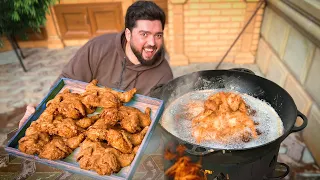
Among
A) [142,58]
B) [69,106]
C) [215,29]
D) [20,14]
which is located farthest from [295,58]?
[20,14]

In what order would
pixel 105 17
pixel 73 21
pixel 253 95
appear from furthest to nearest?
pixel 73 21, pixel 105 17, pixel 253 95

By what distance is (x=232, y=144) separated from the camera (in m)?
2.14

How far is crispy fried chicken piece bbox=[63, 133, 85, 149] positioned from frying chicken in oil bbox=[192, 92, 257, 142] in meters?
0.96

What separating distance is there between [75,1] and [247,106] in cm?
600

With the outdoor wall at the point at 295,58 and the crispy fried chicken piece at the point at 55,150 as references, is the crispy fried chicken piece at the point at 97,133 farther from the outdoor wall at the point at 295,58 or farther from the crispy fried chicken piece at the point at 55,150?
the outdoor wall at the point at 295,58

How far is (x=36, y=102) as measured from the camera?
18.2 ft

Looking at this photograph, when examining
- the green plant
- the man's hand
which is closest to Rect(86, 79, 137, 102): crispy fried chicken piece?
the man's hand

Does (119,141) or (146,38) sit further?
(146,38)

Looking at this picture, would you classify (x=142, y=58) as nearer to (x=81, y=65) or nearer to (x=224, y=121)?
(x=81, y=65)

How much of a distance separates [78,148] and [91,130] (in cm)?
17

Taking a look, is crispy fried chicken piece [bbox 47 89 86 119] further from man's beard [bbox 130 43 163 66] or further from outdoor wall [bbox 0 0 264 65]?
outdoor wall [bbox 0 0 264 65]

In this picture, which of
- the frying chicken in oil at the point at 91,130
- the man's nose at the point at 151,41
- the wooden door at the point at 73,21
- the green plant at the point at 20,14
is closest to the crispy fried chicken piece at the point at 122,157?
the frying chicken in oil at the point at 91,130

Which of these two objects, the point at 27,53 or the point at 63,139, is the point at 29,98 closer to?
the point at 27,53

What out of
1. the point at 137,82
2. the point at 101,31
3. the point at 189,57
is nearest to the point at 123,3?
the point at 101,31
